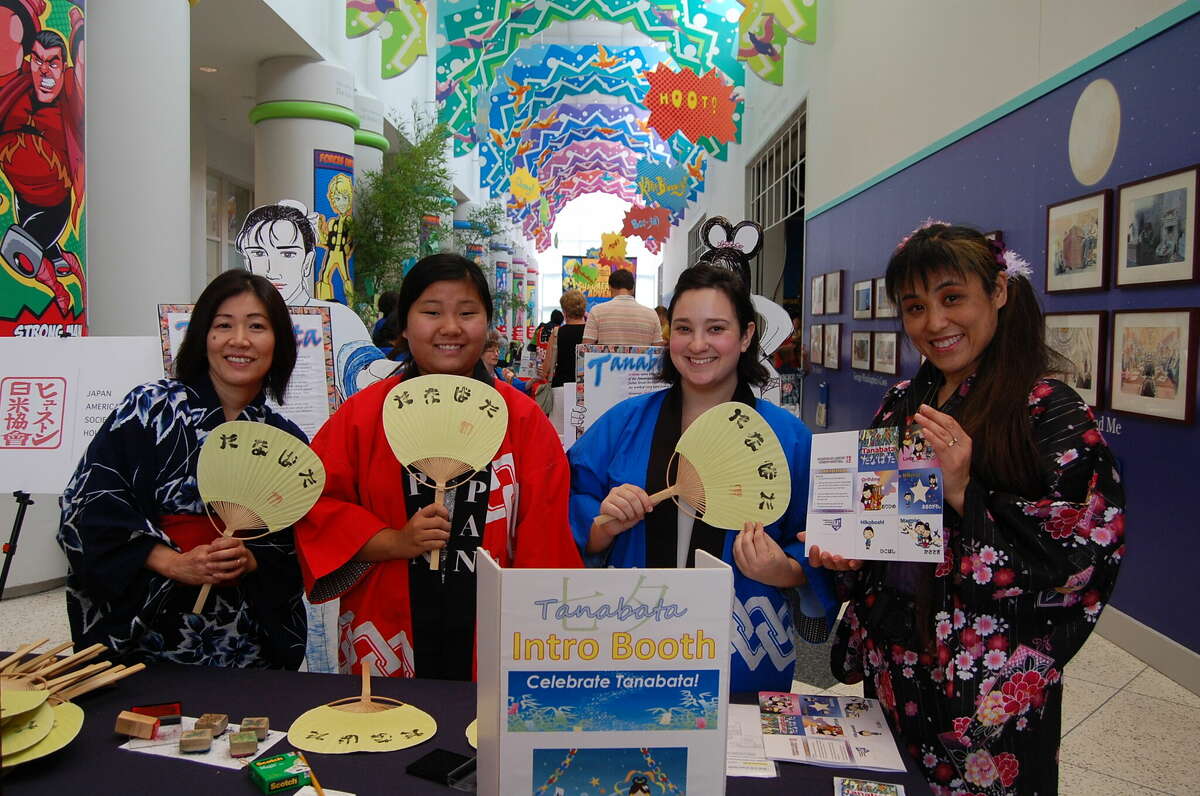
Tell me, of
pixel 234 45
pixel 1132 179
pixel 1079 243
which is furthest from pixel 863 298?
pixel 234 45

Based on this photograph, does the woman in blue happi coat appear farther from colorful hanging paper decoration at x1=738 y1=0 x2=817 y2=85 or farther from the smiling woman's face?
colorful hanging paper decoration at x1=738 y1=0 x2=817 y2=85

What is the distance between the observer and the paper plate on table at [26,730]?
1079mm

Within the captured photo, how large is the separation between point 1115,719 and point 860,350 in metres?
4.40

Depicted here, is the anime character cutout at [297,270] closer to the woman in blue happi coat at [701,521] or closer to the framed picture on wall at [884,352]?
the woman in blue happi coat at [701,521]

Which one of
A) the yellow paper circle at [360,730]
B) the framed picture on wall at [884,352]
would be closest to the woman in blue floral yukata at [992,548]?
the yellow paper circle at [360,730]

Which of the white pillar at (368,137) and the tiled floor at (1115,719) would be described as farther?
the white pillar at (368,137)

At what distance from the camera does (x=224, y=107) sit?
9.00 m

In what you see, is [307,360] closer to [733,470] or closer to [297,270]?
[297,270]

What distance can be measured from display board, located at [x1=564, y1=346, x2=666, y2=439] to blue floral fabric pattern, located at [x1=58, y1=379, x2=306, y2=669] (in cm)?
177

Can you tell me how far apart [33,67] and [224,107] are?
627 centimetres

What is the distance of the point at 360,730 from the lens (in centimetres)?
123

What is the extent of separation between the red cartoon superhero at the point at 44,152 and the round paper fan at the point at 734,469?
2.93 m

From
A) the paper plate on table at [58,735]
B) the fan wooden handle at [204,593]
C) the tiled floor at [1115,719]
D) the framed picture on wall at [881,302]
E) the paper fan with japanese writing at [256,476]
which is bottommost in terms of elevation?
the tiled floor at [1115,719]

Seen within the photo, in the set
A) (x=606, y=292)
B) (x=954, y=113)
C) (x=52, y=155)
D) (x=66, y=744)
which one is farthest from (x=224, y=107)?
(x=606, y=292)
